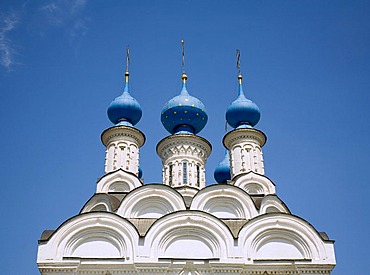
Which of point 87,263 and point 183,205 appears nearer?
point 87,263

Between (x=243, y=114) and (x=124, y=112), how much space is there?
378cm

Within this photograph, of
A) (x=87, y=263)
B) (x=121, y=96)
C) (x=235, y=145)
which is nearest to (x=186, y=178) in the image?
(x=235, y=145)

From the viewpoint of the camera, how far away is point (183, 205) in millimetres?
13398

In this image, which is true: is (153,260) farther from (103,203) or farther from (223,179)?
(223,179)

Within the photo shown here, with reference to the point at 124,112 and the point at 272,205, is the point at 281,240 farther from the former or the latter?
the point at 124,112

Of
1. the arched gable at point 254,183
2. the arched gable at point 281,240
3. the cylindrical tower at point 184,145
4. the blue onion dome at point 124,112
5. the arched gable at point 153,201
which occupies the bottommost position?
the arched gable at point 281,240

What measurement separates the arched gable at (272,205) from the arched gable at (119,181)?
148 inches

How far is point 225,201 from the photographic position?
13719mm

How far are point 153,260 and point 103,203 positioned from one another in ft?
9.52

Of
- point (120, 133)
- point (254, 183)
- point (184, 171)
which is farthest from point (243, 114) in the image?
point (120, 133)

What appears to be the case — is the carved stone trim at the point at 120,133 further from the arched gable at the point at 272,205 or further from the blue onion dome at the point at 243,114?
the arched gable at the point at 272,205

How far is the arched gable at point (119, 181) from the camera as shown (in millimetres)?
15109

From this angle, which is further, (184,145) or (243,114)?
(243,114)

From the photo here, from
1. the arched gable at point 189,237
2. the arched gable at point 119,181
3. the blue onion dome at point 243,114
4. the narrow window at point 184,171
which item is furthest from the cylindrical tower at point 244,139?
the arched gable at point 189,237
